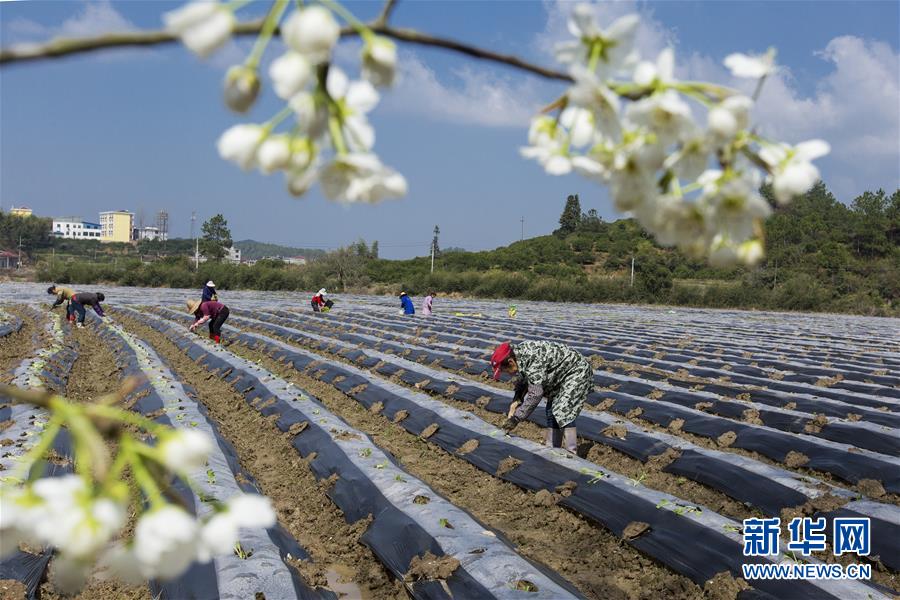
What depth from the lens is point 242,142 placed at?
29.7 inches

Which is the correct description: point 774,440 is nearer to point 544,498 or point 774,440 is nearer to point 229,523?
point 544,498

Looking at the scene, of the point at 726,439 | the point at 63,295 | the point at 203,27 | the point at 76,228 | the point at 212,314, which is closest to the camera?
the point at 203,27

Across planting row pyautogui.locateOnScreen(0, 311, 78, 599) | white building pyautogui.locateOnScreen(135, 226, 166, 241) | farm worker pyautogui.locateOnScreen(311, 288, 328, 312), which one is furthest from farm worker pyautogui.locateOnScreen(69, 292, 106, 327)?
white building pyautogui.locateOnScreen(135, 226, 166, 241)

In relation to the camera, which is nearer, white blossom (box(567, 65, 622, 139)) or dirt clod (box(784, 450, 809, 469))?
white blossom (box(567, 65, 622, 139))

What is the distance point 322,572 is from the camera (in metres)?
4.25

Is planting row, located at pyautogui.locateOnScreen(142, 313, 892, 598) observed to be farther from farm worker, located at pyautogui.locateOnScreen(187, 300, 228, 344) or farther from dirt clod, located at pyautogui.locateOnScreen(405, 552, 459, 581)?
farm worker, located at pyautogui.locateOnScreen(187, 300, 228, 344)

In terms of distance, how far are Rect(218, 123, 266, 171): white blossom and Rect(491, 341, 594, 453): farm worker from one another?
17.6 ft

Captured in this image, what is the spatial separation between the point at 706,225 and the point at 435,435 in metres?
6.60

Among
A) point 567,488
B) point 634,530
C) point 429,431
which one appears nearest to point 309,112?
point 634,530

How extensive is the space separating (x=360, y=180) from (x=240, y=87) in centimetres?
16

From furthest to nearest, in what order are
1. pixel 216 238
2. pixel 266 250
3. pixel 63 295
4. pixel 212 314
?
pixel 266 250, pixel 216 238, pixel 63 295, pixel 212 314

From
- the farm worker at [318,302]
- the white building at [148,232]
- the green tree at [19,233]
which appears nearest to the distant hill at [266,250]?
the white building at [148,232]

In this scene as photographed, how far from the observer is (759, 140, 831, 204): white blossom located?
2.57 ft

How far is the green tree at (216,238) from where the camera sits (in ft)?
186
